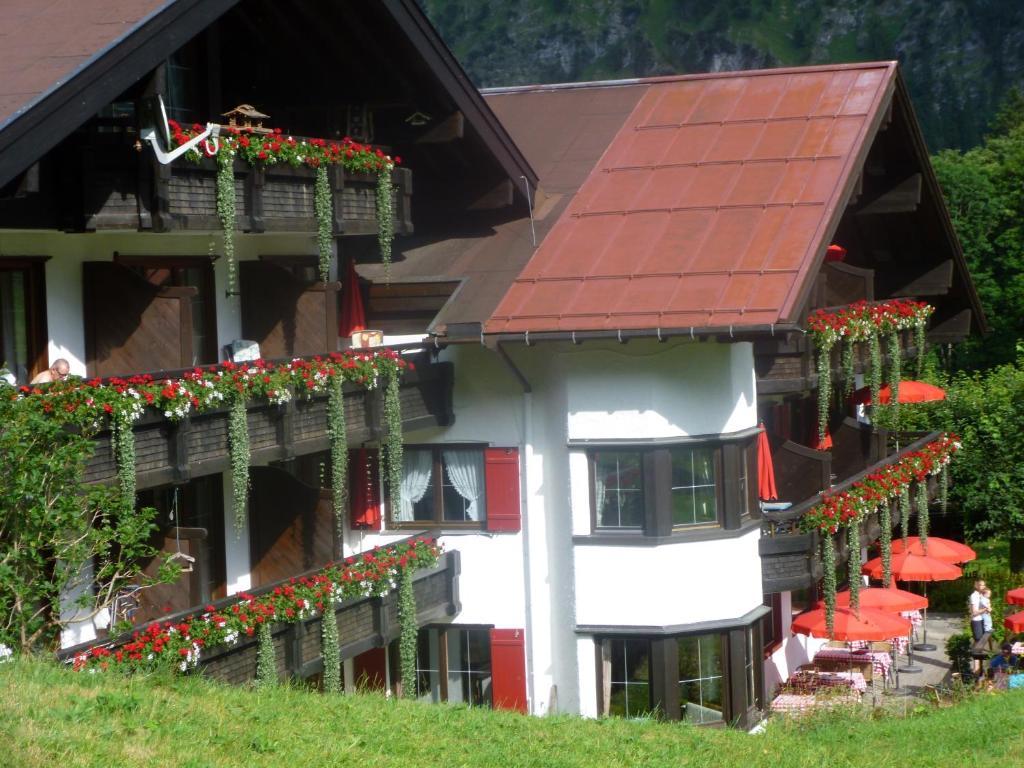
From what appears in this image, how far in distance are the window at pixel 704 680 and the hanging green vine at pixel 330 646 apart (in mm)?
5332

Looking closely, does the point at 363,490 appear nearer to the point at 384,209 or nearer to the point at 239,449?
the point at 384,209

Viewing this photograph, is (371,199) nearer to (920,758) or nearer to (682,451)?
(682,451)

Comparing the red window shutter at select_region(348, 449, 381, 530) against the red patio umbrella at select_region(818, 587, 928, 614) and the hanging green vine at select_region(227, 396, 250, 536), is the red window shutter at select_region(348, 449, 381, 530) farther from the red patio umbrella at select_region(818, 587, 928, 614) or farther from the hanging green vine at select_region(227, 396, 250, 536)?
the red patio umbrella at select_region(818, 587, 928, 614)

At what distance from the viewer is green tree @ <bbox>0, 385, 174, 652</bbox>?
42.0ft

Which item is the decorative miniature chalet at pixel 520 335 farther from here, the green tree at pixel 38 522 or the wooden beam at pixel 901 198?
the green tree at pixel 38 522

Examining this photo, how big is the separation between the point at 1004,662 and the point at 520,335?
9593 mm

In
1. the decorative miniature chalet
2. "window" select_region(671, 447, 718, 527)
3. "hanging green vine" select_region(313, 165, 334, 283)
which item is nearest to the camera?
the decorative miniature chalet

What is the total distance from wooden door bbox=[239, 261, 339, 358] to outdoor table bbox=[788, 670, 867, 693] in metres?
9.78

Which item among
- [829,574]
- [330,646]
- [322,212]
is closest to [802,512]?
[829,574]

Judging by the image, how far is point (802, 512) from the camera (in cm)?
2302

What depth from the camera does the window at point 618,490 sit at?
21859 mm

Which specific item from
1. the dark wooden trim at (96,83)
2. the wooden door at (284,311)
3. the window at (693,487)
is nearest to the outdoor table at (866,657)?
the window at (693,487)

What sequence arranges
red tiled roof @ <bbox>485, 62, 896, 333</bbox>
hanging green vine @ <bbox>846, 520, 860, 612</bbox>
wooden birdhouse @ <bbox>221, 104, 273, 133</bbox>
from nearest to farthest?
wooden birdhouse @ <bbox>221, 104, 273, 133</bbox> < red tiled roof @ <bbox>485, 62, 896, 333</bbox> < hanging green vine @ <bbox>846, 520, 860, 612</bbox>

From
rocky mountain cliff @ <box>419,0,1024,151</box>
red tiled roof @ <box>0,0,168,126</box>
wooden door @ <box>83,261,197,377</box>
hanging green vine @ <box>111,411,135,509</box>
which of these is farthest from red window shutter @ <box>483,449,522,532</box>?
rocky mountain cliff @ <box>419,0,1024,151</box>
